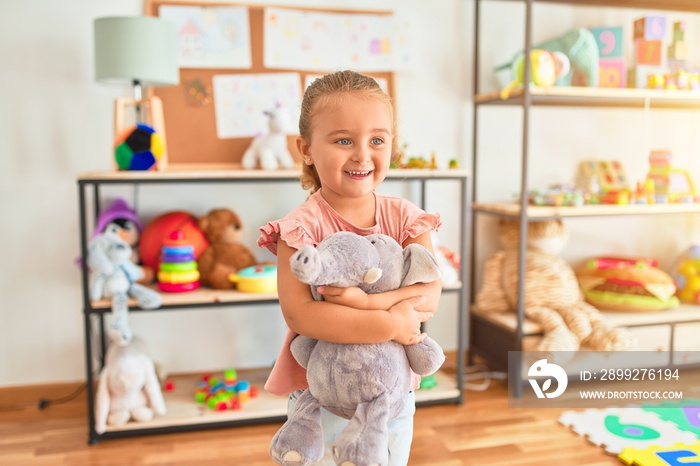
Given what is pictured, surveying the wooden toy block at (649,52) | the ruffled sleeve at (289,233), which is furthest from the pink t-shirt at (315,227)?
the wooden toy block at (649,52)

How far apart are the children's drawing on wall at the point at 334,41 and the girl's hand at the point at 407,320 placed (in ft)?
5.49

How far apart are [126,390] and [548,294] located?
1.61m

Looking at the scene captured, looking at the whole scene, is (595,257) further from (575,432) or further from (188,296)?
(188,296)

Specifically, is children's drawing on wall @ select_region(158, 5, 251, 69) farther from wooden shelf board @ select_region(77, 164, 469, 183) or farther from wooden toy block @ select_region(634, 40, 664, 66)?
wooden toy block @ select_region(634, 40, 664, 66)

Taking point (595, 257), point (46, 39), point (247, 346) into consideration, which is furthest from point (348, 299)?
point (595, 257)

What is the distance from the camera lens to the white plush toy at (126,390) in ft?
6.65

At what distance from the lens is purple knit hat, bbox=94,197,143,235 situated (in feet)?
7.00

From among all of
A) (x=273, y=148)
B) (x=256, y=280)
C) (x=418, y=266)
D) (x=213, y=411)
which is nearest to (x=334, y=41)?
(x=273, y=148)

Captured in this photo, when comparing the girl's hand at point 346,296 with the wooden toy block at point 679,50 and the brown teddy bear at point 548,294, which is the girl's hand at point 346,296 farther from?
the wooden toy block at point 679,50

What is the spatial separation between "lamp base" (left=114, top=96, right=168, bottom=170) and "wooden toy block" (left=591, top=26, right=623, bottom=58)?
1.74 metres

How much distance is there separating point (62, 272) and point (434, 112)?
1609 mm

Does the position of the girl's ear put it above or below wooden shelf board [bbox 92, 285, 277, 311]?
above

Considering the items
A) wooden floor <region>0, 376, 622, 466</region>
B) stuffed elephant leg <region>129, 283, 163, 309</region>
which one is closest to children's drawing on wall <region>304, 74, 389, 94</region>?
stuffed elephant leg <region>129, 283, 163, 309</region>

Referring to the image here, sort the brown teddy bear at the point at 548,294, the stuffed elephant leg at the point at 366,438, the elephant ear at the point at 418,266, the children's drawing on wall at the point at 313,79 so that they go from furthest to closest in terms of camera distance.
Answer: the children's drawing on wall at the point at 313,79 → the brown teddy bear at the point at 548,294 → the elephant ear at the point at 418,266 → the stuffed elephant leg at the point at 366,438
